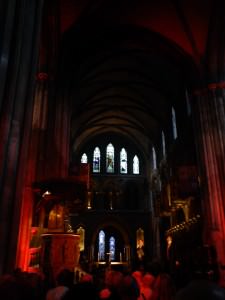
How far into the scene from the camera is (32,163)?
9578 millimetres

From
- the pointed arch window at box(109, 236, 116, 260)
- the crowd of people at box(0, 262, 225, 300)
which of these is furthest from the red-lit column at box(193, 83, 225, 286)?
the pointed arch window at box(109, 236, 116, 260)

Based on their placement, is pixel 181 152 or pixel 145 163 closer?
pixel 181 152

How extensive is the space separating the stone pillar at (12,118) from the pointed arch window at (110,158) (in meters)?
22.8

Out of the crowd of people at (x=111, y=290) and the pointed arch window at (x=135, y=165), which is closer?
the crowd of people at (x=111, y=290)

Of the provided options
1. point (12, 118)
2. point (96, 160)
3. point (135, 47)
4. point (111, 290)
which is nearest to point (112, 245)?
point (96, 160)

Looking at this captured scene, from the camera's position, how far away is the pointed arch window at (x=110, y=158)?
28531 millimetres

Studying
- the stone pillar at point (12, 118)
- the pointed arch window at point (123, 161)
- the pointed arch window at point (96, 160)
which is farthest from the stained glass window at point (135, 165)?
the stone pillar at point (12, 118)

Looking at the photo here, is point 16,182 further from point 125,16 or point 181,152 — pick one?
point 181,152

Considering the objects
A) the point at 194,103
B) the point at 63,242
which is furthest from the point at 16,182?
the point at 194,103

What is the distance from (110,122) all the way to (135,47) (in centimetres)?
1133

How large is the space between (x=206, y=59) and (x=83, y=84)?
292 inches

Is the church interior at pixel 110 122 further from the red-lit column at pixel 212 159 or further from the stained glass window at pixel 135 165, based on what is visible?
the stained glass window at pixel 135 165

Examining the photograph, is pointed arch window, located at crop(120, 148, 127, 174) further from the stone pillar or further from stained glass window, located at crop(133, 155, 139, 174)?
the stone pillar

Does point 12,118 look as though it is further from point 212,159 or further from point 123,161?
point 123,161
